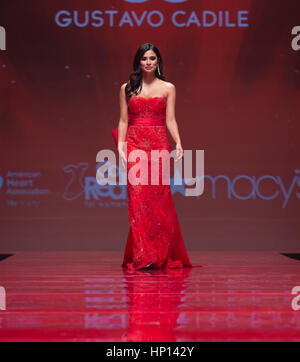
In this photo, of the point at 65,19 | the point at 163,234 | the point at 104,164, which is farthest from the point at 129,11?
the point at 163,234

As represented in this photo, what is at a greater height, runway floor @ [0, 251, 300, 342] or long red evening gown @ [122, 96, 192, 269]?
long red evening gown @ [122, 96, 192, 269]

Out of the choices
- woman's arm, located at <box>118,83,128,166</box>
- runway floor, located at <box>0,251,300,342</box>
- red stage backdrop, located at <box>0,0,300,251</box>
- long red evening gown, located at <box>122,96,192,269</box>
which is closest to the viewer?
runway floor, located at <box>0,251,300,342</box>

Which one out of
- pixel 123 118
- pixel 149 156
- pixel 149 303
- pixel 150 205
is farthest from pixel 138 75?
pixel 149 303

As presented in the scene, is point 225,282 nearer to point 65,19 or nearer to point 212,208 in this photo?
point 212,208

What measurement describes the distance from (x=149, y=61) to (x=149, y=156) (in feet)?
1.81

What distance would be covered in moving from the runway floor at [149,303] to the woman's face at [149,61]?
1.18 metres

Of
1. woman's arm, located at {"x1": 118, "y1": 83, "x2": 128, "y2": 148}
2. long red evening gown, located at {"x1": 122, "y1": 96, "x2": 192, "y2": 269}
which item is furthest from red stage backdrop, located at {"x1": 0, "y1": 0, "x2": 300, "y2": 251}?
long red evening gown, located at {"x1": 122, "y1": 96, "x2": 192, "y2": 269}

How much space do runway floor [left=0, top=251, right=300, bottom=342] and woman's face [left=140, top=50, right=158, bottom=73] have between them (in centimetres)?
118

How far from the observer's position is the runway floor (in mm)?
1735

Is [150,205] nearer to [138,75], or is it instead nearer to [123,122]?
[123,122]

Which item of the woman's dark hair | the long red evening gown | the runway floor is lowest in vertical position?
the runway floor

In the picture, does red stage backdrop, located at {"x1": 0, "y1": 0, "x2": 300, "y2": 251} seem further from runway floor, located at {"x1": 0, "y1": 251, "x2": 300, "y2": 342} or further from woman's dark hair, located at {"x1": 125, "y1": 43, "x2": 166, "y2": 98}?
woman's dark hair, located at {"x1": 125, "y1": 43, "x2": 166, "y2": 98}

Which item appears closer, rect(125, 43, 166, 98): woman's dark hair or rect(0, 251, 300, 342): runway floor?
rect(0, 251, 300, 342): runway floor
